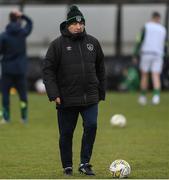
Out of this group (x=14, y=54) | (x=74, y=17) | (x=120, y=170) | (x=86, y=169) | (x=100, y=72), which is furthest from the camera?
(x=14, y=54)

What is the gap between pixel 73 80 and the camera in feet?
33.4

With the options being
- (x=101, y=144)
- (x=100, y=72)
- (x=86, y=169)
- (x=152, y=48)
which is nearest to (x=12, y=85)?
(x=101, y=144)

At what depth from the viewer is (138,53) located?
21.5 meters

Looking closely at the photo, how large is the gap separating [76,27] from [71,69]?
552 millimetres

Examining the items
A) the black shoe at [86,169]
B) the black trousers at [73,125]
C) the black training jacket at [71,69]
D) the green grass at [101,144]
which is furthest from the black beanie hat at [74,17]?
the green grass at [101,144]

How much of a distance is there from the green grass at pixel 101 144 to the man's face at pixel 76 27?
1.90 metres

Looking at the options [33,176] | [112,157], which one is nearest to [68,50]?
[33,176]

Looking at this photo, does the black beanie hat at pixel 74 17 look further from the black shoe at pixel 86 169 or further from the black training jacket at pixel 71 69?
the black shoe at pixel 86 169

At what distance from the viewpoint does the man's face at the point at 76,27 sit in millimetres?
10148

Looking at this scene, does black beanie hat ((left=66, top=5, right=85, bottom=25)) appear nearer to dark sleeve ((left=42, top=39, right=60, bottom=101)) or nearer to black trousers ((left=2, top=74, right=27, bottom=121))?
dark sleeve ((left=42, top=39, right=60, bottom=101))

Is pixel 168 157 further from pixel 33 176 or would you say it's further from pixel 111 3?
pixel 111 3

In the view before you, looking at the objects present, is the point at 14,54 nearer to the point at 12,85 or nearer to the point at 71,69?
the point at 12,85

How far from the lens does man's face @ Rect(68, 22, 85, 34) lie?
10148 mm

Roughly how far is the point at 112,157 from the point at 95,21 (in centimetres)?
1746
